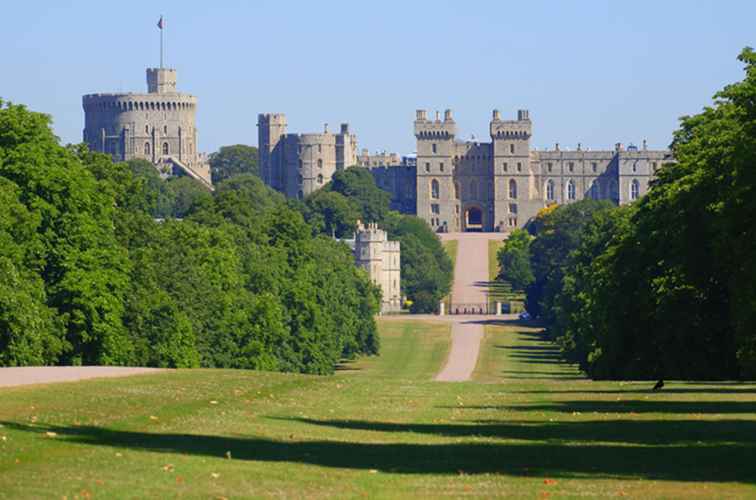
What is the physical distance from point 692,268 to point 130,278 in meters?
16.9

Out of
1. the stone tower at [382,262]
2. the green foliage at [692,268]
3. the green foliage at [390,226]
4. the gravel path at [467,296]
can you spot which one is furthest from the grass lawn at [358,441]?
the green foliage at [390,226]

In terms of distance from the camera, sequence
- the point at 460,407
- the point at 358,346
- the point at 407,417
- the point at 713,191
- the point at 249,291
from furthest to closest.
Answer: the point at 358,346 → the point at 249,291 → the point at 713,191 → the point at 460,407 → the point at 407,417

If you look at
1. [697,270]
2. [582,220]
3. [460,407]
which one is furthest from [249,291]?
[582,220]

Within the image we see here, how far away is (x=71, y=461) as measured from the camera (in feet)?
66.8

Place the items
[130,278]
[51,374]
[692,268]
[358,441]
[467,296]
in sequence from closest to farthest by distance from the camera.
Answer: [358,441] → [51,374] → [692,268] → [130,278] → [467,296]

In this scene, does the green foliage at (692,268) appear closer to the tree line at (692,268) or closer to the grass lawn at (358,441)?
the tree line at (692,268)

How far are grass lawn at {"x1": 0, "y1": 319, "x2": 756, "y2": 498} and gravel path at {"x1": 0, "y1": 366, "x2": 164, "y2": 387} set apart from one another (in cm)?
75

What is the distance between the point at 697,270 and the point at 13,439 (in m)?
22.9

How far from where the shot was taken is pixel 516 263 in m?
150

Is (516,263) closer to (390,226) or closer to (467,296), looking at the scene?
(467,296)

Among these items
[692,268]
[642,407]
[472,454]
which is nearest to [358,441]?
[472,454]

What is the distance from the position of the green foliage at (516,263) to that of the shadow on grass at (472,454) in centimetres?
11454

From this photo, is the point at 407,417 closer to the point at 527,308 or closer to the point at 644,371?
the point at 644,371

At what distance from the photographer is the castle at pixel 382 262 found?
140 meters
